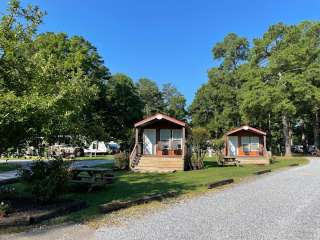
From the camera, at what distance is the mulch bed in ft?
23.7

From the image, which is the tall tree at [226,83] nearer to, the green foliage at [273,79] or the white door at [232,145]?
the green foliage at [273,79]

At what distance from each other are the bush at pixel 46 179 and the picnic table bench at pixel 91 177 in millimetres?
3180

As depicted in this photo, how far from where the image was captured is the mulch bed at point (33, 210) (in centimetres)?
723

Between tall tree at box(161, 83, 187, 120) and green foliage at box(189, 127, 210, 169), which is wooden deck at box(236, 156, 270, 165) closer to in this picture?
green foliage at box(189, 127, 210, 169)

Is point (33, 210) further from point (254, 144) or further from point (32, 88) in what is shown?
point (254, 144)

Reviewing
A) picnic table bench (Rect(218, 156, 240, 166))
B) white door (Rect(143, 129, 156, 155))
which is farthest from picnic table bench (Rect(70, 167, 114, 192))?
picnic table bench (Rect(218, 156, 240, 166))

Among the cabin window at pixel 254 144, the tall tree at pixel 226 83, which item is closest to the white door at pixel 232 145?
the cabin window at pixel 254 144

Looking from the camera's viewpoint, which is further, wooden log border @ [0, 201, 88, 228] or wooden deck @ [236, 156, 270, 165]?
wooden deck @ [236, 156, 270, 165]

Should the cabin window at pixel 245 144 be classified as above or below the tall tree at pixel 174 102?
below

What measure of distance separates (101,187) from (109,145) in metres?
42.7

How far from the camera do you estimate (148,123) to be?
27.1 metres

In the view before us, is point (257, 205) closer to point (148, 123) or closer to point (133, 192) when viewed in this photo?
point (133, 192)

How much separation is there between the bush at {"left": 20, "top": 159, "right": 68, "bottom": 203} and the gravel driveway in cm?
206

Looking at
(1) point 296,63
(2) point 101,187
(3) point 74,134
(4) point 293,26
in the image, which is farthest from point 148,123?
(4) point 293,26
